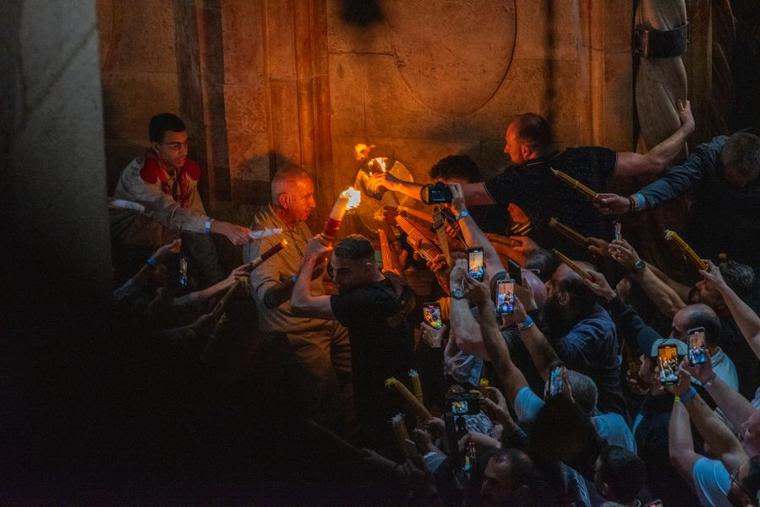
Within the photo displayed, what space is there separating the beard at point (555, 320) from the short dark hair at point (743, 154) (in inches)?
66.9

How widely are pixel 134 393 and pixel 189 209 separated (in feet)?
4.22

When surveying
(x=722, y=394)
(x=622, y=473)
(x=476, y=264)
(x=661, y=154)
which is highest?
(x=661, y=154)

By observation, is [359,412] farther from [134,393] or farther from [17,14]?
[17,14]

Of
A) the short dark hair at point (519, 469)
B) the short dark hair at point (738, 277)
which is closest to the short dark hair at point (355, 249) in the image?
the short dark hair at point (519, 469)

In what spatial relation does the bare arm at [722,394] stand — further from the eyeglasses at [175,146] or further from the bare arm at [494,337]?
the eyeglasses at [175,146]

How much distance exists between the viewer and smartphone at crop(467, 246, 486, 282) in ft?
27.3

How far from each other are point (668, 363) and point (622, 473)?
2.19 ft

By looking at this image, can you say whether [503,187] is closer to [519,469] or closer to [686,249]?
[686,249]

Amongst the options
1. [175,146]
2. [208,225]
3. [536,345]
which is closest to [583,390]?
[536,345]

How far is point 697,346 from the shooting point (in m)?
7.89

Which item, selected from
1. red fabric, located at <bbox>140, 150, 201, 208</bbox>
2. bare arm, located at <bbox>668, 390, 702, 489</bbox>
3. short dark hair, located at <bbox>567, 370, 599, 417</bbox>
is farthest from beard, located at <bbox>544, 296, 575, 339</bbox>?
red fabric, located at <bbox>140, 150, 201, 208</bbox>

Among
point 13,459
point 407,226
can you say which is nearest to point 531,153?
point 407,226

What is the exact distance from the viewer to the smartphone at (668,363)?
7.71 m

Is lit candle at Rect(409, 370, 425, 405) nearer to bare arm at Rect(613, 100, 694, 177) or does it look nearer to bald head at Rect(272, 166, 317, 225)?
bald head at Rect(272, 166, 317, 225)
